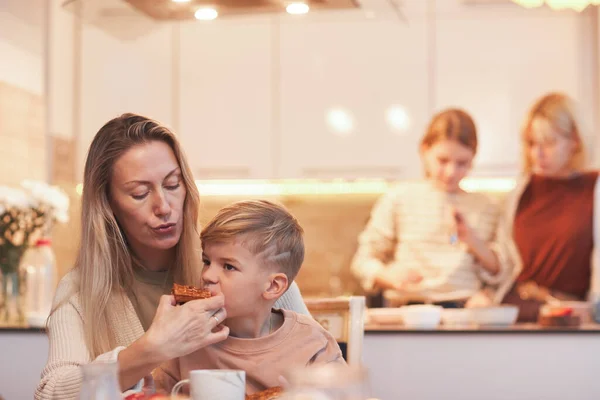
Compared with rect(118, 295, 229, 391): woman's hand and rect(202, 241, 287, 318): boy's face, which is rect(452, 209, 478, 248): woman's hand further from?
rect(118, 295, 229, 391): woman's hand

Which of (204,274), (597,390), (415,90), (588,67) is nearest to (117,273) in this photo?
(204,274)

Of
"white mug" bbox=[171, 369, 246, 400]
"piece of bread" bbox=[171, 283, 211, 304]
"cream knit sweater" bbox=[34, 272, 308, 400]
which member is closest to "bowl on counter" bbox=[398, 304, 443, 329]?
"cream knit sweater" bbox=[34, 272, 308, 400]

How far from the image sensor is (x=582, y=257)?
371cm

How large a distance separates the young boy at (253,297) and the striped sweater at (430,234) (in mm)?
2015

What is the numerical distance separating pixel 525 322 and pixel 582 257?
2.49 feet

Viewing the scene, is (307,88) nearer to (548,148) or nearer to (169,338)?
(548,148)

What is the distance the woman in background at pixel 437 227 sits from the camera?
3.50m

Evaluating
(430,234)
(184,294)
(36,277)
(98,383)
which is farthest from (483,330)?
(98,383)

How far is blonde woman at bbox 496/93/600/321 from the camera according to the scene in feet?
11.5

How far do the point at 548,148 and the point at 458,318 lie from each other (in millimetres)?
949

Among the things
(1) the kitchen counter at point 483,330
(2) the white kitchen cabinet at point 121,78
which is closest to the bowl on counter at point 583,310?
(1) the kitchen counter at point 483,330

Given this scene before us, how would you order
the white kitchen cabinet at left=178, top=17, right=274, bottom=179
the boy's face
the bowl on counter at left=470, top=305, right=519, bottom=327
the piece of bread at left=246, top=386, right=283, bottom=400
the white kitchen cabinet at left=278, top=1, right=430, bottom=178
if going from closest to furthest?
the piece of bread at left=246, top=386, right=283, bottom=400
the boy's face
the bowl on counter at left=470, top=305, right=519, bottom=327
the white kitchen cabinet at left=278, top=1, right=430, bottom=178
the white kitchen cabinet at left=178, top=17, right=274, bottom=179

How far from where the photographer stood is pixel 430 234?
378cm

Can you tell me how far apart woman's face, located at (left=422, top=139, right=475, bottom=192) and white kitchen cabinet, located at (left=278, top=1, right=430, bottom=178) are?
87 cm
